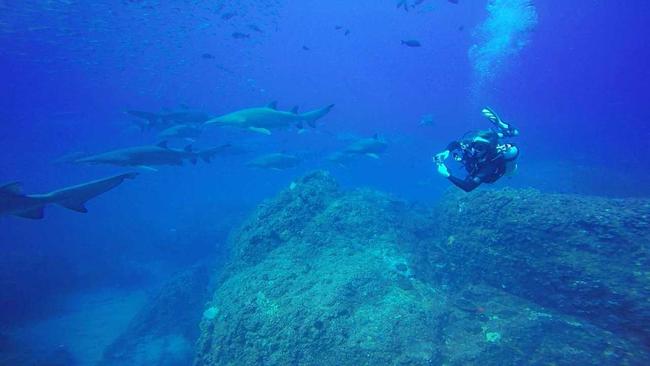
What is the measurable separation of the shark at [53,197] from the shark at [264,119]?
480cm

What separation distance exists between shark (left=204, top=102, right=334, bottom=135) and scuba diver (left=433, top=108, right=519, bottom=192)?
21.3 ft

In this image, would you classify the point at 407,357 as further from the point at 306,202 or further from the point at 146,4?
the point at 146,4

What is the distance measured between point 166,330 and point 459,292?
10.7 m

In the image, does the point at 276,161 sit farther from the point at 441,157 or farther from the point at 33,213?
the point at 441,157

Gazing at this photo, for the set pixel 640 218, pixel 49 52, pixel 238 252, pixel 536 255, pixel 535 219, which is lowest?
pixel 49 52

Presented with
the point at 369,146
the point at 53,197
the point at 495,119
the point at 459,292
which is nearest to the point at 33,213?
the point at 53,197

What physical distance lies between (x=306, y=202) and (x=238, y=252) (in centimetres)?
221

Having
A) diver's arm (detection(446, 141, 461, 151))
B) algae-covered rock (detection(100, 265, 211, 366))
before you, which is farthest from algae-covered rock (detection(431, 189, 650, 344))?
algae-covered rock (detection(100, 265, 211, 366))

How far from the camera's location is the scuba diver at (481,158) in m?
4.84

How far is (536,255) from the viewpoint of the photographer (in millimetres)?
6199

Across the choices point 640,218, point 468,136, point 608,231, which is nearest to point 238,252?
point 468,136

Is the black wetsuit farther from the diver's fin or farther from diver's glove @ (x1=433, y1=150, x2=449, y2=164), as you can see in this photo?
the diver's fin

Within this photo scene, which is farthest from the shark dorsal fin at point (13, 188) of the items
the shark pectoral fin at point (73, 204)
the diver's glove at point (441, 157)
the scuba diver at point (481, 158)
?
the scuba diver at point (481, 158)

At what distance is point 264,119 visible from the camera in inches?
424
